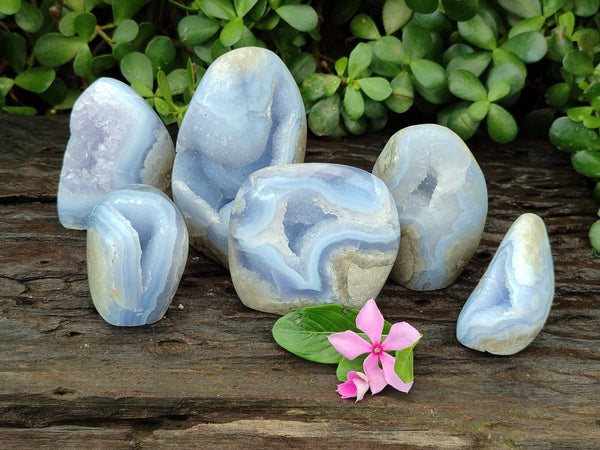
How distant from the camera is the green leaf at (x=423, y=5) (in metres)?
1.63

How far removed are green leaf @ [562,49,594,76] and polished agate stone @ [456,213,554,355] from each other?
1.70ft

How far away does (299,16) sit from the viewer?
1.67 m

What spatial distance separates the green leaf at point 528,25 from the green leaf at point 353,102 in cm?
37

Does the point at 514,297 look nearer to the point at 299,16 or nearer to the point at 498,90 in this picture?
the point at 498,90

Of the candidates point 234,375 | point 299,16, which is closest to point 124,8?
point 299,16

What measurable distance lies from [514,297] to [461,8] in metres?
0.68

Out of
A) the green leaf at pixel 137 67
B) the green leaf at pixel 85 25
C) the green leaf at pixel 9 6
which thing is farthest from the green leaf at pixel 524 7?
the green leaf at pixel 9 6

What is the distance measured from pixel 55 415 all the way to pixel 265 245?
42 centimetres

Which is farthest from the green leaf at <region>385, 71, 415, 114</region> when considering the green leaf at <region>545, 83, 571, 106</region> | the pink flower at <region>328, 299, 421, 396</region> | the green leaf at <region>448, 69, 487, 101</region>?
the pink flower at <region>328, 299, 421, 396</region>

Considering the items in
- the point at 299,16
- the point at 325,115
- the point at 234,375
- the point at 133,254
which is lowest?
the point at 234,375

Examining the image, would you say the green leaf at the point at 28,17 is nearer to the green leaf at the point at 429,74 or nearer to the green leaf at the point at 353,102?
the green leaf at the point at 353,102

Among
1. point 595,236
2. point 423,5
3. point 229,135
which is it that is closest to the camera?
point 229,135

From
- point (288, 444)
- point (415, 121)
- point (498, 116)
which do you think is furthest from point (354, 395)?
point (415, 121)

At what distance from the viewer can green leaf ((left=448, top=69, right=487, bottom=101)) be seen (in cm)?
164
